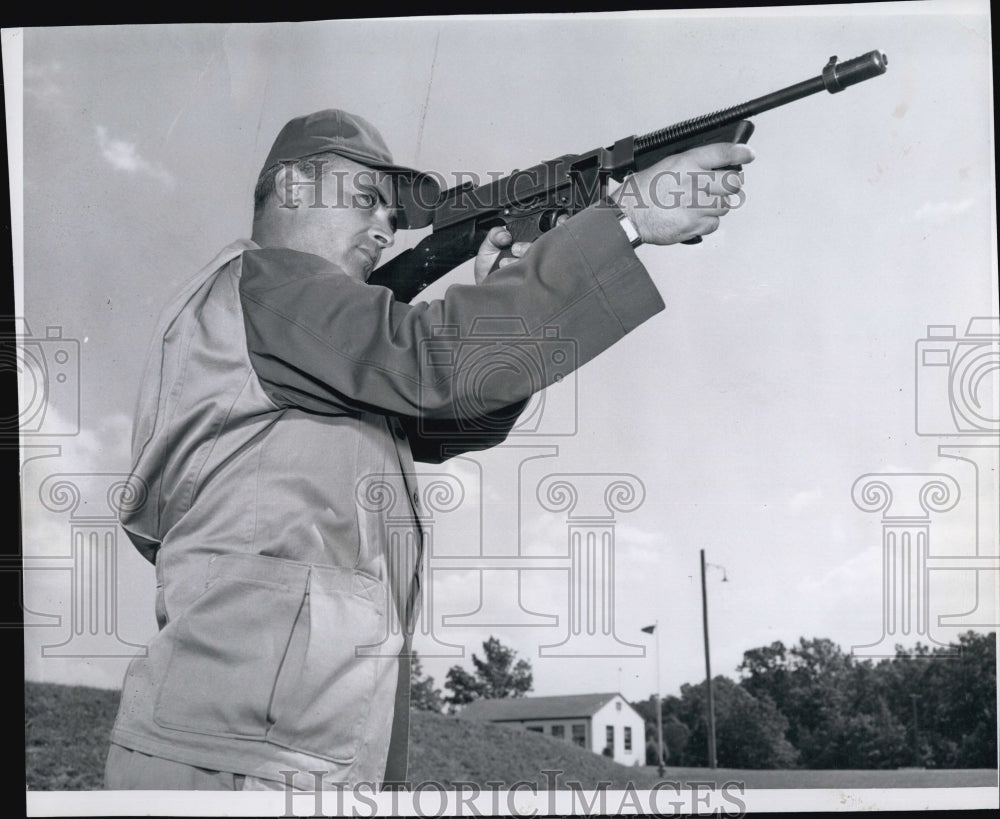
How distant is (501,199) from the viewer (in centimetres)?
276

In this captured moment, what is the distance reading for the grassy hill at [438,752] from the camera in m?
2.84

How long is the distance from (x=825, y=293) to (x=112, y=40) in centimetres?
209

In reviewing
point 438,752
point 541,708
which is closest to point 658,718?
point 541,708

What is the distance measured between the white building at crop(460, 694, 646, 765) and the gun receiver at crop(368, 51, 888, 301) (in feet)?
3.56

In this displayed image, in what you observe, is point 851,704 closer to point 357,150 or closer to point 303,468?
point 303,468

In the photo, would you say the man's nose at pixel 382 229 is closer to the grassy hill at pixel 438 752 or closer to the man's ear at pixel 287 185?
the man's ear at pixel 287 185

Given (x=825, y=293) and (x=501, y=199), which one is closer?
(x=501, y=199)

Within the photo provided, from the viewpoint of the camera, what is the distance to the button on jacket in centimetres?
224

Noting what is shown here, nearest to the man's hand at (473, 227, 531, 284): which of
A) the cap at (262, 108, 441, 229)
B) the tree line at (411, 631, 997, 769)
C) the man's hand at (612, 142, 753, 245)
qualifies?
the cap at (262, 108, 441, 229)

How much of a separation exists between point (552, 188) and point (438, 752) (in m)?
1.48

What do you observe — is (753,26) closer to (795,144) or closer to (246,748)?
(795,144)

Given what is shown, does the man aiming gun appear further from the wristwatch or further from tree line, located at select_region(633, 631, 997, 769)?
tree line, located at select_region(633, 631, 997, 769)

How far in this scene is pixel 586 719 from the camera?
2.84m

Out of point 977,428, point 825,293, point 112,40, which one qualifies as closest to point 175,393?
point 112,40
